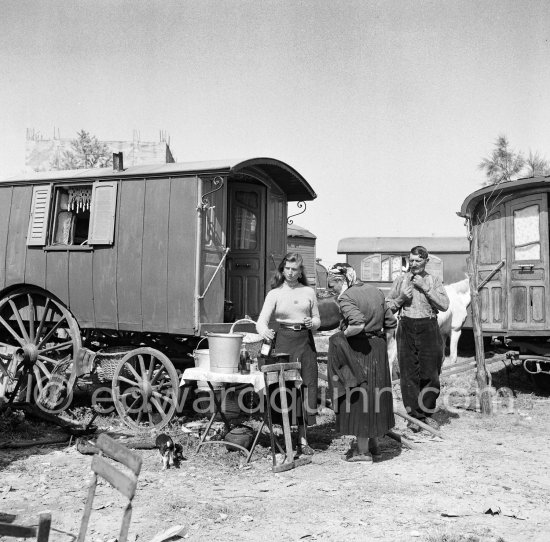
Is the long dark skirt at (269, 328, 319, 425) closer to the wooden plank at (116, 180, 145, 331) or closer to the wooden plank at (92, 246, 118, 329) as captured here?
the wooden plank at (116, 180, 145, 331)

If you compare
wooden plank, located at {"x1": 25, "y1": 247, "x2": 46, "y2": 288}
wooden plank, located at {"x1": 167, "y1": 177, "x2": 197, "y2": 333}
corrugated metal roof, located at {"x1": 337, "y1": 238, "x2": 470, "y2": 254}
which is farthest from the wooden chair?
corrugated metal roof, located at {"x1": 337, "y1": 238, "x2": 470, "y2": 254}

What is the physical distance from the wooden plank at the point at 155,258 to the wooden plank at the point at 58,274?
1.20 m

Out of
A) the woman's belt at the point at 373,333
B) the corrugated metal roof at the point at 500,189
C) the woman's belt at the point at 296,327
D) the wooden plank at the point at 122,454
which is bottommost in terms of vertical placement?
the wooden plank at the point at 122,454

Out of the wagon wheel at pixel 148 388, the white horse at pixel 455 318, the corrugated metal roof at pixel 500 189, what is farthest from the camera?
the white horse at pixel 455 318

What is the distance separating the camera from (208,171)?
7.23 meters

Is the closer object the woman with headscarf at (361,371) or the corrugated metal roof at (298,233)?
the woman with headscarf at (361,371)

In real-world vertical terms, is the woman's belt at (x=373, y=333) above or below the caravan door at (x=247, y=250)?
below

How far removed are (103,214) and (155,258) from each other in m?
1.00

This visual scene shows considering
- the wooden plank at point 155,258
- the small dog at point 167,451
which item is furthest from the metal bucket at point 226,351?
the wooden plank at point 155,258

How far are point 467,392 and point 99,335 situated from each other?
17.9ft

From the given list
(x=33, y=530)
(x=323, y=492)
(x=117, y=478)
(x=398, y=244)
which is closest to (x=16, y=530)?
(x=33, y=530)

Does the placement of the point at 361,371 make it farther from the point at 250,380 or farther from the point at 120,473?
the point at 120,473

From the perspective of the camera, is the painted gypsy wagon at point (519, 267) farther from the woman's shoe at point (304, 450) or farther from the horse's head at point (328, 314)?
the woman's shoe at point (304, 450)

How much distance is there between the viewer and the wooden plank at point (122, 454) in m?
2.81
